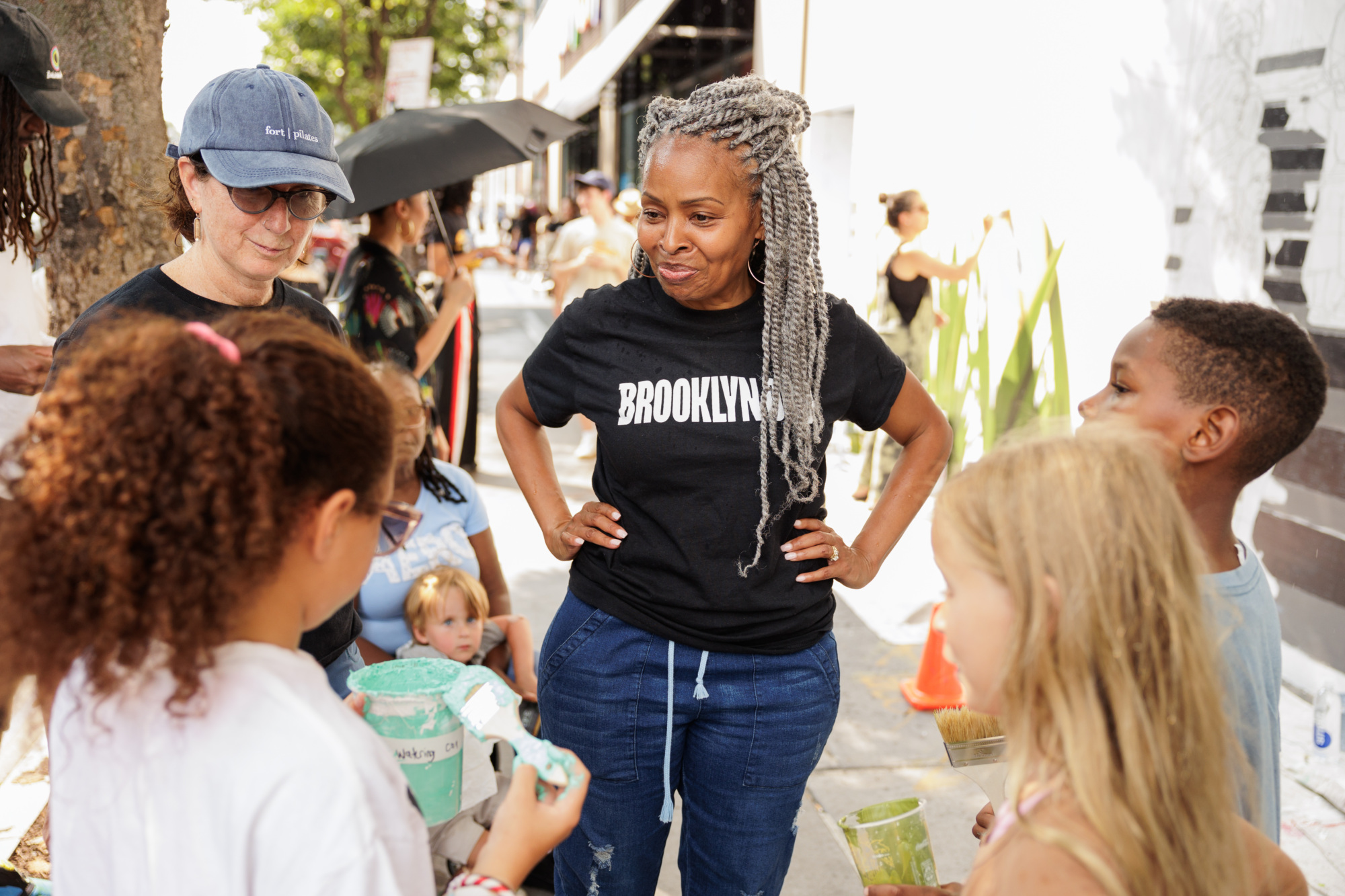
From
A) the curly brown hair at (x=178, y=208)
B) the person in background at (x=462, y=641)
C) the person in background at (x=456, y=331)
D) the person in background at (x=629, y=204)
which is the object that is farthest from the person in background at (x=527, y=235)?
the curly brown hair at (x=178, y=208)

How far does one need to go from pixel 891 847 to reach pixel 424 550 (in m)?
2.21

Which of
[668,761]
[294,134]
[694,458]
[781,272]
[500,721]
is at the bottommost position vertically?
[668,761]

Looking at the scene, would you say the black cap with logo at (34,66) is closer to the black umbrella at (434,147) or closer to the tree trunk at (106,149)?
the tree trunk at (106,149)

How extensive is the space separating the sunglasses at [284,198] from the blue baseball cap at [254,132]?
0.04m

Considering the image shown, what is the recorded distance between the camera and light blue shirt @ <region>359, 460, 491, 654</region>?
3.48 metres

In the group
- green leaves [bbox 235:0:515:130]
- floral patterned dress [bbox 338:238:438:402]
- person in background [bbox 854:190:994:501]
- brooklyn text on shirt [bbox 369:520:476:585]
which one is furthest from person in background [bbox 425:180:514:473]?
green leaves [bbox 235:0:515:130]

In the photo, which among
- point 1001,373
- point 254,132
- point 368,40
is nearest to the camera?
point 254,132

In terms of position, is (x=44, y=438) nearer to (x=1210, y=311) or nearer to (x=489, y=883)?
(x=489, y=883)

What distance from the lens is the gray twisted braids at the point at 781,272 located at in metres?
1.96

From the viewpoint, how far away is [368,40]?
62.3 ft

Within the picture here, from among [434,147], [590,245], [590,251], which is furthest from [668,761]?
[590,245]

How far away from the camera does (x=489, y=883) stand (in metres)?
1.27

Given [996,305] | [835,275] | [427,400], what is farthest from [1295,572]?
[835,275]

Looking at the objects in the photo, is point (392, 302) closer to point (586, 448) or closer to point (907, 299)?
point (586, 448)
